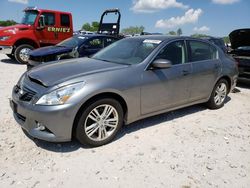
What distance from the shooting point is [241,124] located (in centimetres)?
468

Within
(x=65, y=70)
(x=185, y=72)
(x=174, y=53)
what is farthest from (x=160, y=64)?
(x=65, y=70)

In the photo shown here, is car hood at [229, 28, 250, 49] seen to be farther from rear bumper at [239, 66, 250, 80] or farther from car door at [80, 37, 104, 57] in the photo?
car door at [80, 37, 104, 57]

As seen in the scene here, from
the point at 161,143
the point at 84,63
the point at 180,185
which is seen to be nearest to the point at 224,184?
the point at 180,185

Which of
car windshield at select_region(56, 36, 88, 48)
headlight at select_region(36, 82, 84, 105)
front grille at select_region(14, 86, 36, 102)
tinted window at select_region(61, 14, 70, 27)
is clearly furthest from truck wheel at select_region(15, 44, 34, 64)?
headlight at select_region(36, 82, 84, 105)

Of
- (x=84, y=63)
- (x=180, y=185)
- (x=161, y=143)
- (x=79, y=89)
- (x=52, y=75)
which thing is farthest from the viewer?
(x=84, y=63)

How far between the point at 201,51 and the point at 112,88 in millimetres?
2359

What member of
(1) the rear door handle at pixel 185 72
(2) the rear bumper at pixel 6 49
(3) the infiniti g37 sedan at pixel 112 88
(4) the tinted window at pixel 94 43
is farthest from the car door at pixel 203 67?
(2) the rear bumper at pixel 6 49

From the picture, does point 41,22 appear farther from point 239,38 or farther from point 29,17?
point 239,38

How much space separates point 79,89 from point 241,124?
317 cm

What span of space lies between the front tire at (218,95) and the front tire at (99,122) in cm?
246

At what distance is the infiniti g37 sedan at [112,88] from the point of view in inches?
125

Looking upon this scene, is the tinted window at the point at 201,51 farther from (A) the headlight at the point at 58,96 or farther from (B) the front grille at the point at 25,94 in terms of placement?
(B) the front grille at the point at 25,94

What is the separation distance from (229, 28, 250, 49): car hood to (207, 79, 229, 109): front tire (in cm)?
275

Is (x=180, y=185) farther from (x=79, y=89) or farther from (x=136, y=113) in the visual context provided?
(x=79, y=89)
